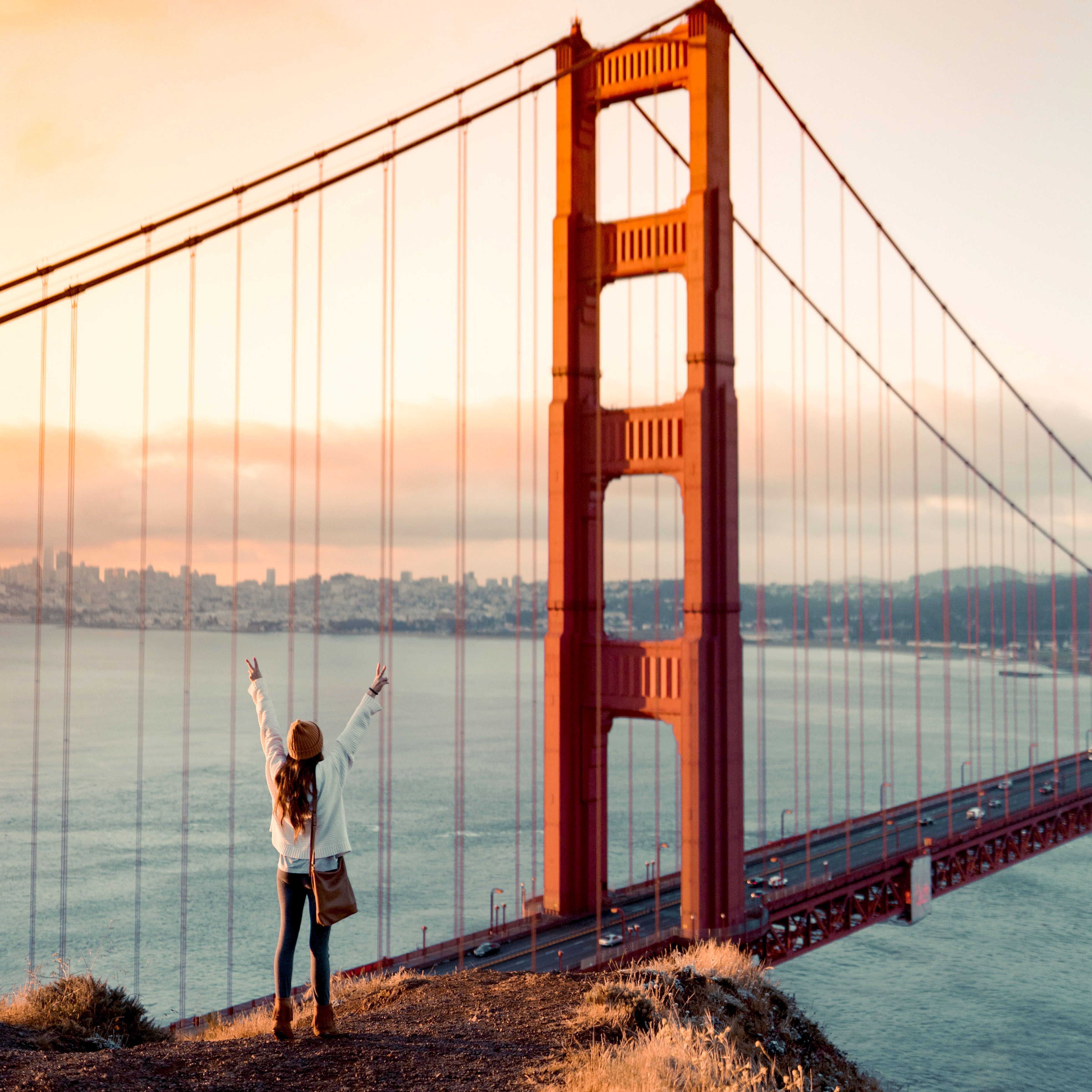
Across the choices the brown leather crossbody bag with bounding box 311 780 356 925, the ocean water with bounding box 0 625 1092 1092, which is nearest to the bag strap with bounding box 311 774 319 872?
the brown leather crossbody bag with bounding box 311 780 356 925

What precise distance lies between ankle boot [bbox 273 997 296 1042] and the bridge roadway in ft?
40.5

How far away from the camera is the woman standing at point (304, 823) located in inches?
239

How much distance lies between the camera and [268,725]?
21.4 ft

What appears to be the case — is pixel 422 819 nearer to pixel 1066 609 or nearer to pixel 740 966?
pixel 740 966

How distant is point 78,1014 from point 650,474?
675 inches

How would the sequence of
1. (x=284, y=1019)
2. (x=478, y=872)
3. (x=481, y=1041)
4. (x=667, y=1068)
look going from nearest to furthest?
(x=667, y=1068)
(x=284, y=1019)
(x=481, y=1041)
(x=478, y=872)

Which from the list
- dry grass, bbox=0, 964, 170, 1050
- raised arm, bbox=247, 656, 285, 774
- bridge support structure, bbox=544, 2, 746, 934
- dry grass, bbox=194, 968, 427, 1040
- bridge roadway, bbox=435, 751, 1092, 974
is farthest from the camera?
bridge support structure, bbox=544, 2, 746, 934

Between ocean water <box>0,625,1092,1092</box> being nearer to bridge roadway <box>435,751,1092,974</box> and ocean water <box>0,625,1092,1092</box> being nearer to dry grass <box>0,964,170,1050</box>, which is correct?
bridge roadway <box>435,751,1092,974</box>

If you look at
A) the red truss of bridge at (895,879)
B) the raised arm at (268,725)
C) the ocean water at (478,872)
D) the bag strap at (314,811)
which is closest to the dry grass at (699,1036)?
the bag strap at (314,811)

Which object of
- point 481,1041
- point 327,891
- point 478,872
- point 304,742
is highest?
point 304,742

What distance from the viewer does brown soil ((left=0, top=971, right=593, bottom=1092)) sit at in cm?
568

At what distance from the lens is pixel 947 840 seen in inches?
1332

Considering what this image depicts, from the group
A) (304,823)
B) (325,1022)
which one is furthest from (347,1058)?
(304,823)

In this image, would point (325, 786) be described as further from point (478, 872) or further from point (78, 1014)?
point (478, 872)
